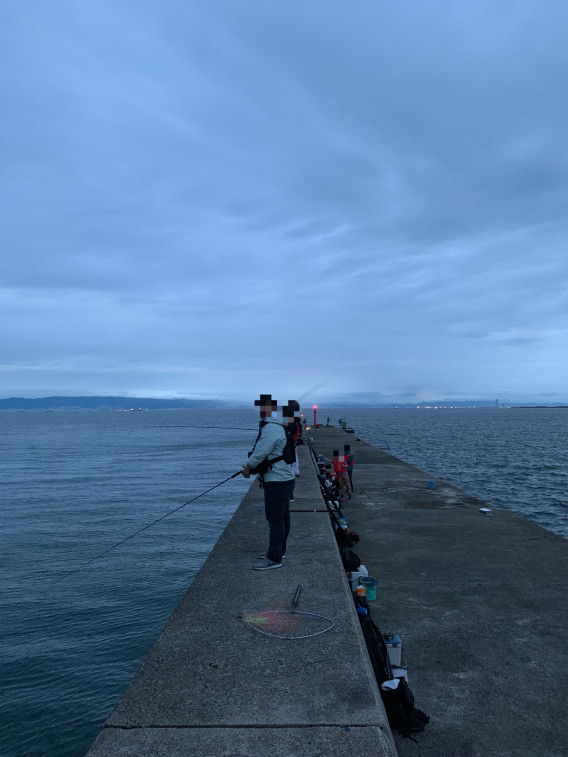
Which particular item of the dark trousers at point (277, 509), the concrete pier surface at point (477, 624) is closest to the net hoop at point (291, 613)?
the concrete pier surface at point (477, 624)

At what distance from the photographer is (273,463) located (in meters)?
5.72

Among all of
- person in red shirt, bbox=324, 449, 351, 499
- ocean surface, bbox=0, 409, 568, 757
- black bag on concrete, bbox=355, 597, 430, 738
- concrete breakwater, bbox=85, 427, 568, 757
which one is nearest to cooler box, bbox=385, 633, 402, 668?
concrete breakwater, bbox=85, 427, 568, 757

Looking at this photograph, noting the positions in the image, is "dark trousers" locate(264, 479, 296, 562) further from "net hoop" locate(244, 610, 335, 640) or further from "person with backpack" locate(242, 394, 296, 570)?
"net hoop" locate(244, 610, 335, 640)

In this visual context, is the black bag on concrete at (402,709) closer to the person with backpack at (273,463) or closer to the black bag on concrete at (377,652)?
the black bag on concrete at (377,652)

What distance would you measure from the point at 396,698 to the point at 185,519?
634 inches

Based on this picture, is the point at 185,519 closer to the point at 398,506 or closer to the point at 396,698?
the point at 398,506

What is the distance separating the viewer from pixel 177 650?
409 cm

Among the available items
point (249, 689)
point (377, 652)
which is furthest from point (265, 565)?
point (249, 689)

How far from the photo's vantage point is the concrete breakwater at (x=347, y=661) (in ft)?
10.00

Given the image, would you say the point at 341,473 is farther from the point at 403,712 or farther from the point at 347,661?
the point at 347,661

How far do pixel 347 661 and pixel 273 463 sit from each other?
7.60 ft

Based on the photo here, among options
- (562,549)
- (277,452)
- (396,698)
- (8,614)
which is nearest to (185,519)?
(8,614)

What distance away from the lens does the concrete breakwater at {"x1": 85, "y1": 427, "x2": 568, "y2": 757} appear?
305cm

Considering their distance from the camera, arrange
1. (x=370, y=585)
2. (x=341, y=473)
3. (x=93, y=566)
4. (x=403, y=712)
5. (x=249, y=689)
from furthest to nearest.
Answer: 1. (x=341, y=473)
2. (x=93, y=566)
3. (x=370, y=585)
4. (x=403, y=712)
5. (x=249, y=689)
